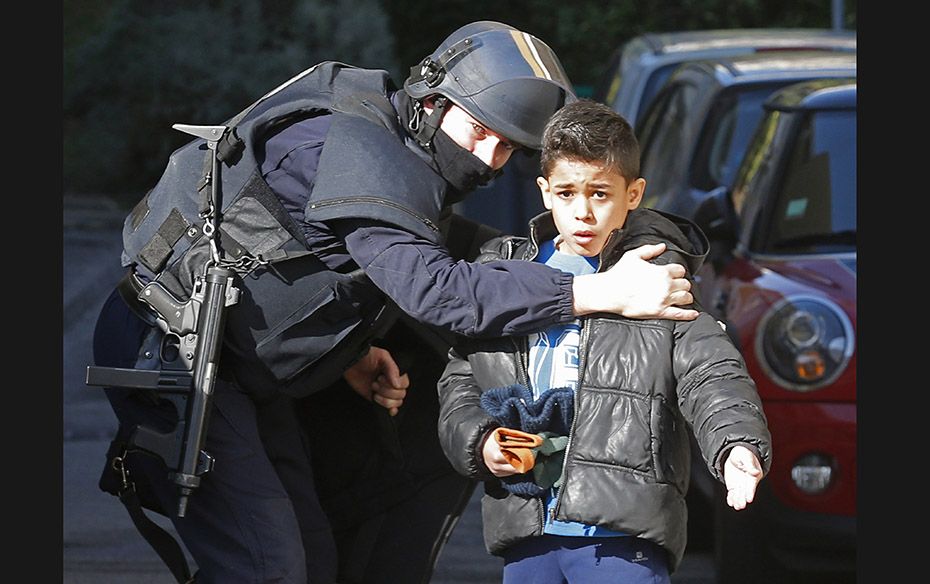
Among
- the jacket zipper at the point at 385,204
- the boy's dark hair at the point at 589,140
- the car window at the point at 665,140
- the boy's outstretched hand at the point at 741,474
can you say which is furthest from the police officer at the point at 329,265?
the car window at the point at 665,140

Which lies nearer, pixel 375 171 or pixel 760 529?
pixel 375 171

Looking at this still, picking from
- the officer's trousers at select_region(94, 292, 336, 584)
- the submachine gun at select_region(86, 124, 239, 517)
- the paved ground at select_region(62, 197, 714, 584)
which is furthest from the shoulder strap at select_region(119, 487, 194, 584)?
the paved ground at select_region(62, 197, 714, 584)

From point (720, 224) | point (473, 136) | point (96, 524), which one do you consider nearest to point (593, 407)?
point (473, 136)

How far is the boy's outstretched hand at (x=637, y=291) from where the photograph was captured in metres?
3.15

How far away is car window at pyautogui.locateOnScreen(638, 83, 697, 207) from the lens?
720 cm

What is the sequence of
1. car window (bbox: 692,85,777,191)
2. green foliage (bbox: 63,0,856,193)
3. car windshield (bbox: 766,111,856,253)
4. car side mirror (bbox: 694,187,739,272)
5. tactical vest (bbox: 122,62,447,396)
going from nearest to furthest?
tactical vest (bbox: 122,62,447,396)
car windshield (bbox: 766,111,856,253)
car side mirror (bbox: 694,187,739,272)
car window (bbox: 692,85,777,191)
green foliage (bbox: 63,0,856,193)

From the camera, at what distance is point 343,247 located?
347 centimetres

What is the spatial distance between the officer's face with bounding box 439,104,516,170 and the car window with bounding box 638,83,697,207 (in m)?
3.72

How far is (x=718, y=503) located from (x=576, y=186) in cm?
234

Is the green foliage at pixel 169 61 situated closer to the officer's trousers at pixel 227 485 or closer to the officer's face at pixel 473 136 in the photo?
the officer's trousers at pixel 227 485

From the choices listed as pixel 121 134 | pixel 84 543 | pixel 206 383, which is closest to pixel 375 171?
pixel 206 383

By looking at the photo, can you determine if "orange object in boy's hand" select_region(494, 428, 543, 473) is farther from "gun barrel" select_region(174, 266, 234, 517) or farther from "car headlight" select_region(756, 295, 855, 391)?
"car headlight" select_region(756, 295, 855, 391)

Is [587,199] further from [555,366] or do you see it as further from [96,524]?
[96,524]

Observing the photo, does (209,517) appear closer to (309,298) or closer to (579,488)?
(309,298)
